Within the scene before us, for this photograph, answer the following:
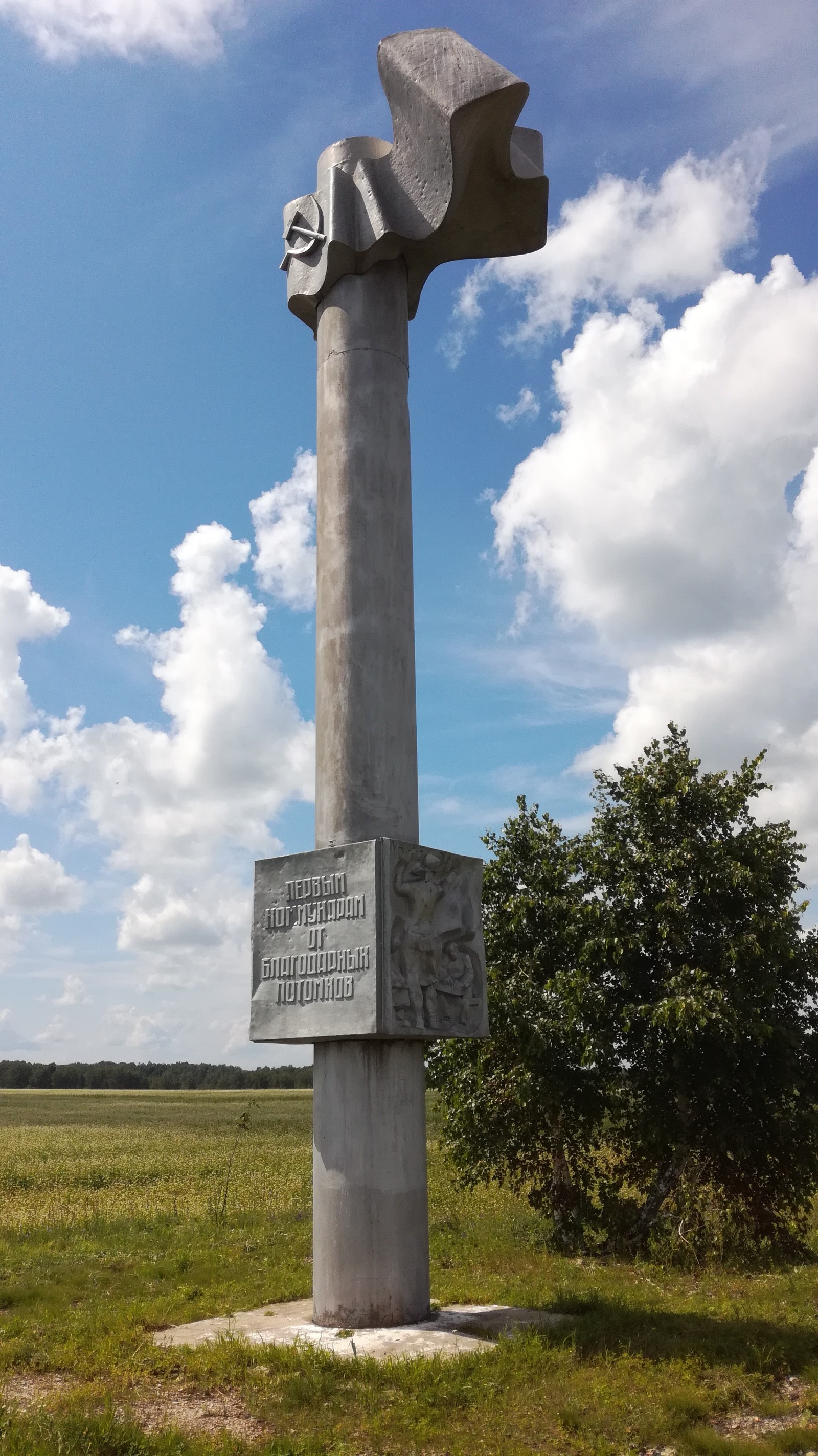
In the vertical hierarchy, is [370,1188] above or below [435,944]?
below

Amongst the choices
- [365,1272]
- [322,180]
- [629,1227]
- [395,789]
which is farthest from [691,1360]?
[322,180]

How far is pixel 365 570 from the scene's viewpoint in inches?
446

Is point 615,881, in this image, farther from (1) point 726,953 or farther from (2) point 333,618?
(2) point 333,618

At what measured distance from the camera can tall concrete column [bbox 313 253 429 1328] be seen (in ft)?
32.4

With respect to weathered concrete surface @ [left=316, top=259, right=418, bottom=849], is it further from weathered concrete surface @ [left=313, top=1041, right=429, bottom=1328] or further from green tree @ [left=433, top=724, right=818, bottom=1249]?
green tree @ [left=433, top=724, right=818, bottom=1249]

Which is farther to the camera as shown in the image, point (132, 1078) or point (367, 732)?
point (132, 1078)

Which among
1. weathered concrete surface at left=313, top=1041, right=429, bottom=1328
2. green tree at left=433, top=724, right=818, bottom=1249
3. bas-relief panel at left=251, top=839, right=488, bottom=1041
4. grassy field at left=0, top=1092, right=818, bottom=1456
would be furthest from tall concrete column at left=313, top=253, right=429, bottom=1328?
green tree at left=433, top=724, right=818, bottom=1249

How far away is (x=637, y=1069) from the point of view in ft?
49.1

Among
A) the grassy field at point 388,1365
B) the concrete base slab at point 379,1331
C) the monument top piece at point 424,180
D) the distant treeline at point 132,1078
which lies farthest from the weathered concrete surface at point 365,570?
the distant treeline at point 132,1078

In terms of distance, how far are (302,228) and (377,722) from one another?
5.88 m

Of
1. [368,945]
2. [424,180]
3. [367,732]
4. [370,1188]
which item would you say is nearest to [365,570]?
[367,732]

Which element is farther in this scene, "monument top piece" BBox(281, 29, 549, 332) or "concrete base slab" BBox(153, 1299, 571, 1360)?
"monument top piece" BBox(281, 29, 549, 332)

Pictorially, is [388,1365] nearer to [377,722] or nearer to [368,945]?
[368,945]

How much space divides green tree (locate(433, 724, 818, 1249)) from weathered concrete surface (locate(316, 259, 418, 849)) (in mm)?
5314
